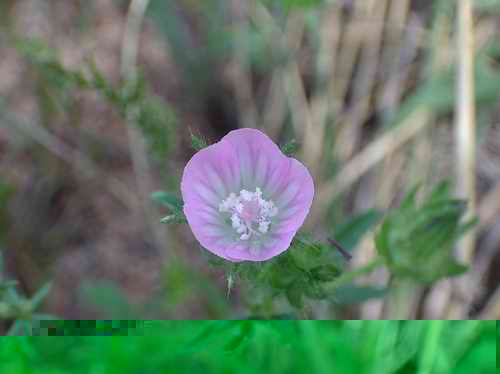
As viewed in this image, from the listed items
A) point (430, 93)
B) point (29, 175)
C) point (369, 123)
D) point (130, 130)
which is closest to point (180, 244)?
point (130, 130)

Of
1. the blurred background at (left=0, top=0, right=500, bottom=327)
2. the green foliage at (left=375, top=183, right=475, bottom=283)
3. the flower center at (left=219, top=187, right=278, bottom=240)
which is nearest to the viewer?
the flower center at (left=219, top=187, right=278, bottom=240)

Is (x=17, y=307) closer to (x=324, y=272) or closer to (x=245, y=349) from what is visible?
(x=245, y=349)

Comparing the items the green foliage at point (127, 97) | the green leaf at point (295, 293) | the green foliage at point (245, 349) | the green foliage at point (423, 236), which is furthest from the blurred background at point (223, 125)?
the green leaf at point (295, 293)

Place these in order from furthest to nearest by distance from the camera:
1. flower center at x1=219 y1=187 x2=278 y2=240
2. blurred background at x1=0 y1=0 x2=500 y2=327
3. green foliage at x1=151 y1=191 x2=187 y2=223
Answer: blurred background at x1=0 y1=0 x2=500 y2=327 → flower center at x1=219 y1=187 x2=278 y2=240 → green foliage at x1=151 y1=191 x2=187 y2=223

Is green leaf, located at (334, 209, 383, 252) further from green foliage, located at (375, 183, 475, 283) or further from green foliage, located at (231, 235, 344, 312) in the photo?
green foliage, located at (231, 235, 344, 312)

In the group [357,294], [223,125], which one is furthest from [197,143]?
[223,125]

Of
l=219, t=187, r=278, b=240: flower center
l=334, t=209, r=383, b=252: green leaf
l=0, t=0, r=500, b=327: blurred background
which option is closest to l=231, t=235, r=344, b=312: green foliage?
l=219, t=187, r=278, b=240: flower center
